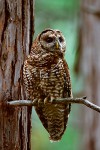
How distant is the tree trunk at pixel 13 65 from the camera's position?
9.69ft

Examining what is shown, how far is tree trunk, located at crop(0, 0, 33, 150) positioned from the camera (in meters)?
2.95

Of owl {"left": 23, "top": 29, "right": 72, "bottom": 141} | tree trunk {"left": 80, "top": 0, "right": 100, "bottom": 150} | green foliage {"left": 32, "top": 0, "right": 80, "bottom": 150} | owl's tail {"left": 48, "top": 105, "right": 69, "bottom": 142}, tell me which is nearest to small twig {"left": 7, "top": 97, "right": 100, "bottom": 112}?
owl {"left": 23, "top": 29, "right": 72, "bottom": 141}

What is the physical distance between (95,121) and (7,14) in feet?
9.17

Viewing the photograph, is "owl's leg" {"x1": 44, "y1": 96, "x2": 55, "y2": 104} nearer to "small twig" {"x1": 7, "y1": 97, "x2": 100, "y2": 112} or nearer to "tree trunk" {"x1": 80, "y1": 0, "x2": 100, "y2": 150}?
"small twig" {"x1": 7, "y1": 97, "x2": 100, "y2": 112}

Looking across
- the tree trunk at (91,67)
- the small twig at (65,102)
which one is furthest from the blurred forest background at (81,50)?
the small twig at (65,102)

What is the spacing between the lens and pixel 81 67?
18.2 feet

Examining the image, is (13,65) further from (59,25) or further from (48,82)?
(59,25)

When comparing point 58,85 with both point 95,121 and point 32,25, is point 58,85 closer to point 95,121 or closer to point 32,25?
point 32,25

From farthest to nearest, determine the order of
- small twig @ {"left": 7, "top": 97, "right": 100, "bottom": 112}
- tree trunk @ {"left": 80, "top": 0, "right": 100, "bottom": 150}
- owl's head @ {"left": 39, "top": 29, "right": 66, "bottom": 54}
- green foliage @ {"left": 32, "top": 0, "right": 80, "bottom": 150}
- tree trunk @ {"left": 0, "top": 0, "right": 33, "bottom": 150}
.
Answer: green foliage @ {"left": 32, "top": 0, "right": 80, "bottom": 150}
tree trunk @ {"left": 80, "top": 0, "right": 100, "bottom": 150}
owl's head @ {"left": 39, "top": 29, "right": 66, "bottom": 54}
tree trunk @ {"left": 0, "top": 0, "right": 33, "bottom": 150}
small twig @ {"left": 7, "top": 97, "right": 100, "bottom": 112}

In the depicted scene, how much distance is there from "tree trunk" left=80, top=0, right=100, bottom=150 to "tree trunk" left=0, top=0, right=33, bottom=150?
96.7 inches

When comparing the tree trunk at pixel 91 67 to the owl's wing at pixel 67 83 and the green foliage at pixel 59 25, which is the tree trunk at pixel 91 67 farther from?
the owl's wing at pixel 67 83

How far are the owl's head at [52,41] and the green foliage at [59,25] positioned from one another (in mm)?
2485

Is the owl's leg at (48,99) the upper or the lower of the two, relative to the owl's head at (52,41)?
lower

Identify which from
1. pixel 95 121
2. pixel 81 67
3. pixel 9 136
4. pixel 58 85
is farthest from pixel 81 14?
pixel 9 136
